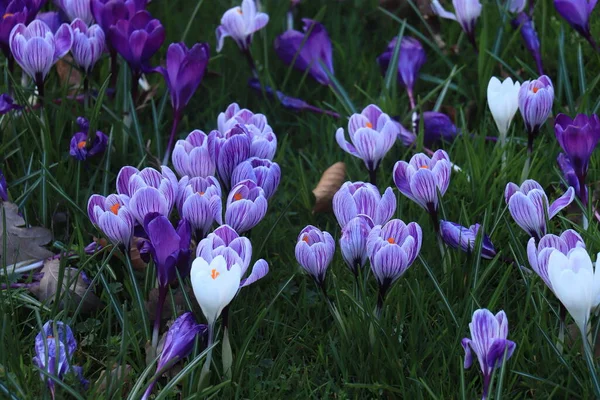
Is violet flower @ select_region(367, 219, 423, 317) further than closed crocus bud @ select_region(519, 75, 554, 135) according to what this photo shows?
No

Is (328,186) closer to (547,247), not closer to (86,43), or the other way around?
(86,43)

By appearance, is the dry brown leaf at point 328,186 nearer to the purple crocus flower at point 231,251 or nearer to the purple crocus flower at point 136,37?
the purple crocus flower at point 136,37

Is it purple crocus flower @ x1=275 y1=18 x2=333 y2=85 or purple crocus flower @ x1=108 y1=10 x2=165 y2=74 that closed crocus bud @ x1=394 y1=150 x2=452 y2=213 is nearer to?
purple crocus flower @ x1=108 y1=10 x2=165 y2=74

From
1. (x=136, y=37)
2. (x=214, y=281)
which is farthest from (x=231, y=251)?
(x=136, y=37)

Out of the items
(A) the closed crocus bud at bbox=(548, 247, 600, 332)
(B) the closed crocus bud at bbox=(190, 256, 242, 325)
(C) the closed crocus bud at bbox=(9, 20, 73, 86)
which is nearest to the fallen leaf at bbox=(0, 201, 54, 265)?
(C) the closed crocus bud at bbox=(9, 20, 73, 86)

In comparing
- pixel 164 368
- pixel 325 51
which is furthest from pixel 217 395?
pixel 325 51

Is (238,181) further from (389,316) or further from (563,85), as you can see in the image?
(563,85)
